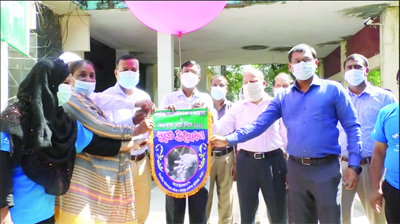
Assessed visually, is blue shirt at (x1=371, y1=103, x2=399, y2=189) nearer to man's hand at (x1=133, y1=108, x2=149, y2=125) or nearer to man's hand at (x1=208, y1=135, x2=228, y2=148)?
man's hand at (x1=208, y1=135, x2=228, y2=148)

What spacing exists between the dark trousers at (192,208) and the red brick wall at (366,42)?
5847 mm

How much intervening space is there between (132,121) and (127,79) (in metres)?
0.44

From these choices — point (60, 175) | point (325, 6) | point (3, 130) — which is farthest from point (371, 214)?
point (325, 6)

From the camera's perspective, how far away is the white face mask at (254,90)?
3150 millimetres

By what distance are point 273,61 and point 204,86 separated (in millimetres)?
2758

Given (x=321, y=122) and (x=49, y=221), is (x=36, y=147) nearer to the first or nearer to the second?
(x=49, y=221)

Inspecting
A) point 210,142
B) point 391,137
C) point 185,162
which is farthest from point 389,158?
point 185,162

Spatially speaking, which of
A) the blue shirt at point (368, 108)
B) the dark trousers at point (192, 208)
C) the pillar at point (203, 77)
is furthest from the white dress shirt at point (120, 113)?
the pillar at point (203, 77)

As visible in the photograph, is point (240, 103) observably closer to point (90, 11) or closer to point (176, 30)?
point (176, 30)

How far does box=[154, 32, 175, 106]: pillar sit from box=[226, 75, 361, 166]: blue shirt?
12.5 ft

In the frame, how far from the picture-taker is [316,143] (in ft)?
8.19

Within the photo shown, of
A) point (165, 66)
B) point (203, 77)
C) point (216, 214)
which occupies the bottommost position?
point (216, 214)

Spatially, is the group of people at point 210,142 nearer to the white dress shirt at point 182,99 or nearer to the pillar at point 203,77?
the white dress shirt at point 182,99

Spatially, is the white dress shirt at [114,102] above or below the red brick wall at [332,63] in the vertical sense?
below
